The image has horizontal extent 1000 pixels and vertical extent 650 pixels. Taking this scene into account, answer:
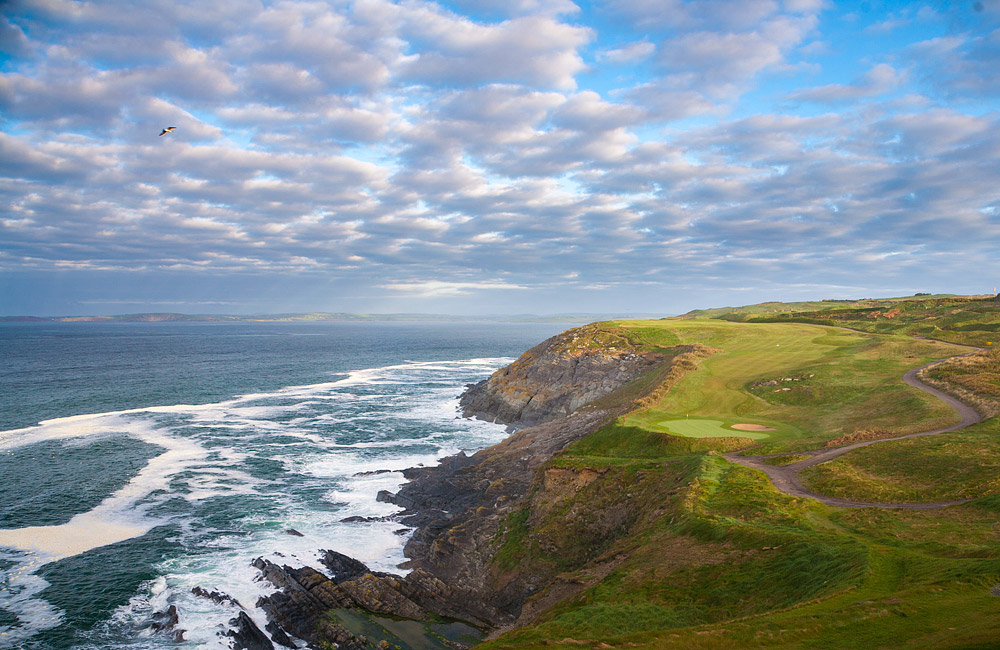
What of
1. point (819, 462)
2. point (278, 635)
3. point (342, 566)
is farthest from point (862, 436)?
point (278, 635)

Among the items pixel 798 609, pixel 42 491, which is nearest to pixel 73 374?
pixel 42 491

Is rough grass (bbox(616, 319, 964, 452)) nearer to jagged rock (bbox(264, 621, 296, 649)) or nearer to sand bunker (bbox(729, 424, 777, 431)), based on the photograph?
sand bunker (bbox(729, 424, 777, 431))

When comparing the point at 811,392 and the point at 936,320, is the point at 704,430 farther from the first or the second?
the point at 936,320

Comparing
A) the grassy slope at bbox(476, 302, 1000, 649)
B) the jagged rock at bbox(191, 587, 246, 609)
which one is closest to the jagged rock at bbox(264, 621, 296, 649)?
the jagged rock at bbox(191, 587, 246, 609)

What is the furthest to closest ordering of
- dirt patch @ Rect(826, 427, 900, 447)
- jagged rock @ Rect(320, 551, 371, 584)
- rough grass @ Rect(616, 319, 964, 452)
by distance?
1. rough grass @ Rect(616, 319, 964, 452)
2. dirt patch @ Rect(826, 427, 900, 447)
3. jagged rock @ Rect(320, 551, 371, 584)

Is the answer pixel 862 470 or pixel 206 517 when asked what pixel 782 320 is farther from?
pixel 206 517

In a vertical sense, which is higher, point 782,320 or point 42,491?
point 782,320
